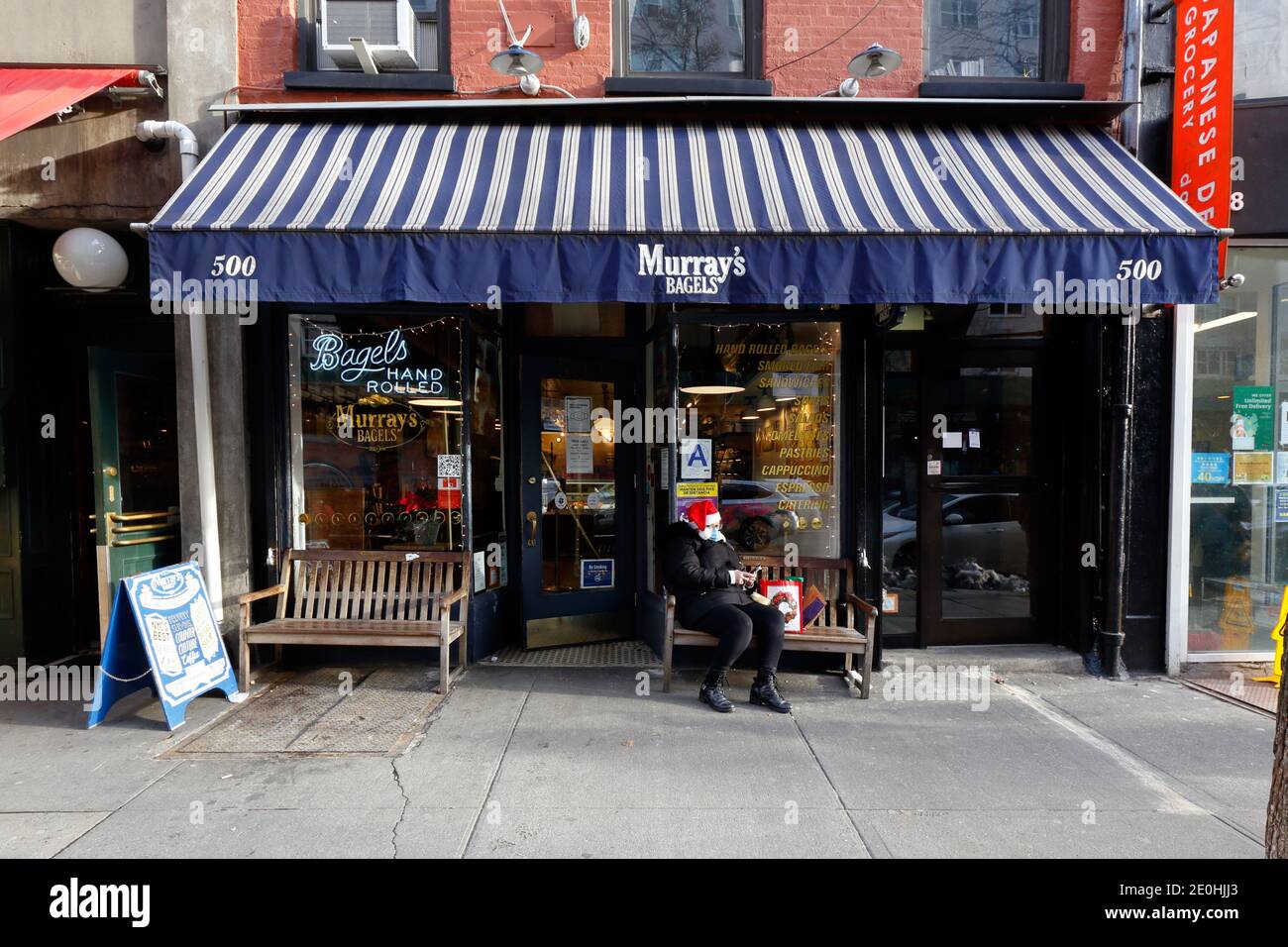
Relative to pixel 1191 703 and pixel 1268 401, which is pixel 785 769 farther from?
pixel 1268 401

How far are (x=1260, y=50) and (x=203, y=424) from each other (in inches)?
351

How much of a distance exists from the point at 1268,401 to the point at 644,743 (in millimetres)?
5891

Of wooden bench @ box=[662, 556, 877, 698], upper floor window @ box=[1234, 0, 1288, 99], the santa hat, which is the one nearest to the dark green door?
wooden bench @ box=[662, 556, 877, 698]

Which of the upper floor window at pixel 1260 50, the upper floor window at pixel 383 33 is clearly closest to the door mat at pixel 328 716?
the upper floor window at pixel 383 33

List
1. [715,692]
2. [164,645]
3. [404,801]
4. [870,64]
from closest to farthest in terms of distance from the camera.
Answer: [404,801] < [164,645] < [715,692] < [870,64]

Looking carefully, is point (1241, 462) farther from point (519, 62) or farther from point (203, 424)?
point (203, 424)

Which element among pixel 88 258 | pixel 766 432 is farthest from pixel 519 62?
pixel 88 258

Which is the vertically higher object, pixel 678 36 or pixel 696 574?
pixel 678 36

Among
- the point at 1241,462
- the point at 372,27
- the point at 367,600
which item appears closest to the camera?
the point at 372,27

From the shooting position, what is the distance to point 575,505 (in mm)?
6543

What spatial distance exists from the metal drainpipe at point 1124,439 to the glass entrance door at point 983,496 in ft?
2.11

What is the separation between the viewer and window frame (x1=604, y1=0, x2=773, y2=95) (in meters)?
5.54

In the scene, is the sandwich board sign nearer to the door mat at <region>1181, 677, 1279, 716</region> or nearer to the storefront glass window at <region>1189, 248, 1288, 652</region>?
the door mat at <region>1181, 677, 1279, 716</region>

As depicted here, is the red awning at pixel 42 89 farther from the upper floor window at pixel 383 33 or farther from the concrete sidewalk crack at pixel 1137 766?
the concrete sidewalk crack at pixel 1137 766
